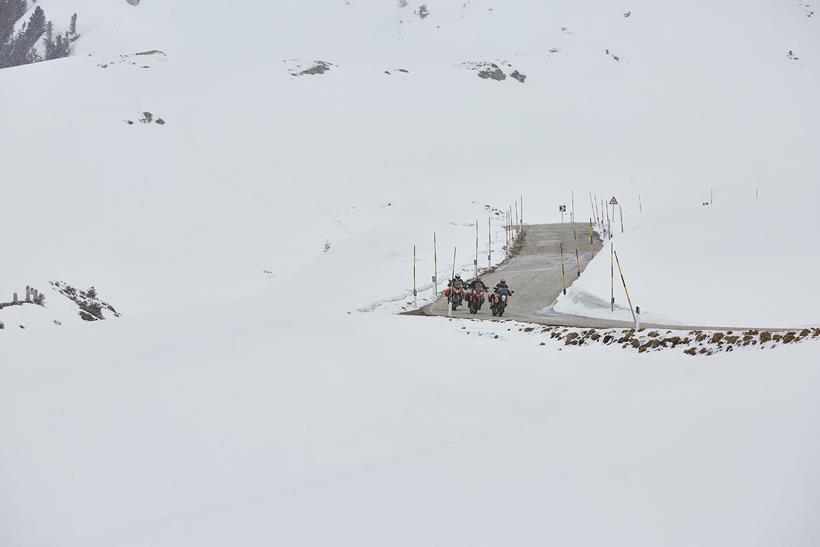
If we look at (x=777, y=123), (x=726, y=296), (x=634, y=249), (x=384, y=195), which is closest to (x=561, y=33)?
(x=777, y=123)

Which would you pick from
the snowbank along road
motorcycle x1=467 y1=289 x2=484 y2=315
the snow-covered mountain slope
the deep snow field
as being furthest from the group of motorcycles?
the snow-covered mountain slope

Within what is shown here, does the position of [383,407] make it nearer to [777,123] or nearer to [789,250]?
[789,250]

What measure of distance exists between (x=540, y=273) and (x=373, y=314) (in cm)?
1178

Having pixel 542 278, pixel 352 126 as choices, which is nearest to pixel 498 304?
pixel 542 278

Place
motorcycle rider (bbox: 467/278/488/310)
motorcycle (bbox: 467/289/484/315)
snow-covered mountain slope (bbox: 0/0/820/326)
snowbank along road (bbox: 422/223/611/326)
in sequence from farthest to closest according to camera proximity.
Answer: snow-covered mountain slope (bbox: 0/0/820/326) → motorcycle rider (bbox: 467/278/488/310) → motorcycle (bbox: 467/289/484/315) → snowbank along road (bbox: 422/223/611/326)

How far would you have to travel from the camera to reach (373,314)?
28.5 metres

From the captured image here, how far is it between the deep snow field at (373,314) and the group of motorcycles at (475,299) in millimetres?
2729

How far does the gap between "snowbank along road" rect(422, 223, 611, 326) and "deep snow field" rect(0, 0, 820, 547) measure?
1.80m

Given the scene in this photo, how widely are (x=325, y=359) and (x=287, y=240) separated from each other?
1655 inches

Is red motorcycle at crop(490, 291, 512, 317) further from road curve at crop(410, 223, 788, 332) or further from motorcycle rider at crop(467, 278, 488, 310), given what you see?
motorcycle rider at crop(467, 278, 488, 310)

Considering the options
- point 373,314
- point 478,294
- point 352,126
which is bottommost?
point 373,314

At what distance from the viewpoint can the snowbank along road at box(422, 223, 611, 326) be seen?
27672 mm

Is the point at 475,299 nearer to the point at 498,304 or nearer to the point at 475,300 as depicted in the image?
the point at 475,300

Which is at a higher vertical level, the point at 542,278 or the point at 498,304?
the point at 542,278
